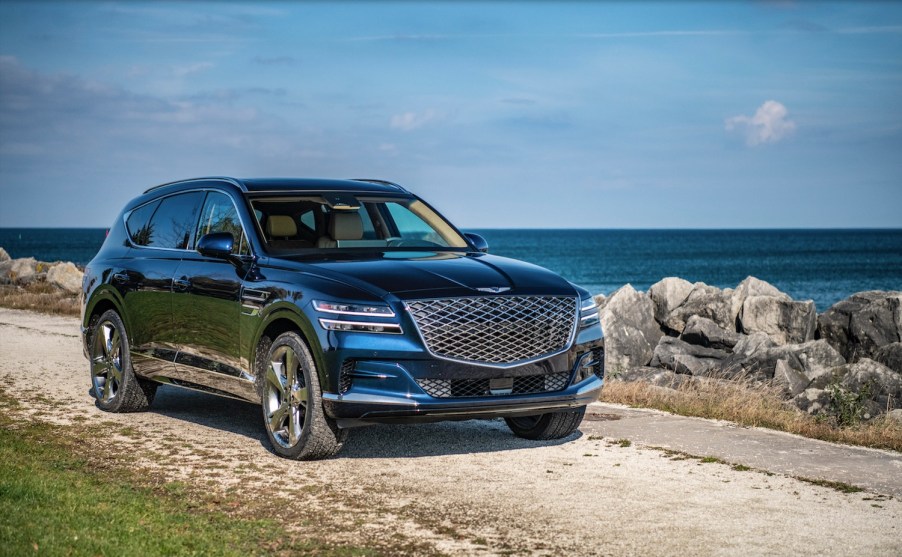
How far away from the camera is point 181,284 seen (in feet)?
31.4

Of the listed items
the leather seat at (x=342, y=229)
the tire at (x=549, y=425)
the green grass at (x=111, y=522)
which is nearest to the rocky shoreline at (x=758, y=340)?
the tire at (x=549, y=425)

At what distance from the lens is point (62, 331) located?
59.5ft

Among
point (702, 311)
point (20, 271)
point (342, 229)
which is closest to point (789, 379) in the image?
point (702, 311)

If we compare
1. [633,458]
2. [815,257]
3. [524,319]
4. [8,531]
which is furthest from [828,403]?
[815,257]

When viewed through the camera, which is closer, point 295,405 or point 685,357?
point 295,405

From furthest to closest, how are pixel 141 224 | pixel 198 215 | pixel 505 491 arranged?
pixel 141 224, pixel 198 215, pixel 505 491

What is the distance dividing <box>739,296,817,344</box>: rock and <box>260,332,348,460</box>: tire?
1806 centimetres

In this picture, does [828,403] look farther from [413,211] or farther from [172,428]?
[172,428]

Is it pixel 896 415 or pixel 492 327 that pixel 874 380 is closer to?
pixel 896 415

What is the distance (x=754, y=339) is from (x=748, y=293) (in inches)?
231

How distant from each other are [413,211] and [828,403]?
6.79 metres

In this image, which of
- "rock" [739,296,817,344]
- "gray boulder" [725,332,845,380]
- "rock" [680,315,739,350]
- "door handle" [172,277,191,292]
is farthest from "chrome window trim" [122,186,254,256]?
"rock" [739,296,817,344]

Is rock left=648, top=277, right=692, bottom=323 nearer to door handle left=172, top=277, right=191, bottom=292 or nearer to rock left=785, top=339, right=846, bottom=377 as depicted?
rock left=785, top=339, right=846, bottom=377

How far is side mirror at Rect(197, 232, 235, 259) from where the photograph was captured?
8695mm
